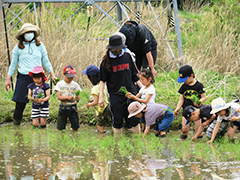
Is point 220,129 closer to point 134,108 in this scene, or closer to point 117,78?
point 134,108

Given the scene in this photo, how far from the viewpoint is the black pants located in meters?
9.13

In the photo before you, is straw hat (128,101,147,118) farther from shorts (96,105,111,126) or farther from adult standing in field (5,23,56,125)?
adult standing in field (5,23,56,125)

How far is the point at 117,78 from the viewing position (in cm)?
783

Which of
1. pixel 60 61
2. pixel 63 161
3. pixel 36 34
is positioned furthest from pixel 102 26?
pixel 63 161

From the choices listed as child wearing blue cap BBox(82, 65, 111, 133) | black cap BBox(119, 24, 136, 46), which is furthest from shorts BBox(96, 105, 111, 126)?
black cap BBox(119, 24, 136, 46)

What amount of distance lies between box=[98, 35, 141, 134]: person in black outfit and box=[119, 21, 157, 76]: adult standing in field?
52 centimetres

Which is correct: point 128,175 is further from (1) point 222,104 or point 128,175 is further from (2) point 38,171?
(1) point 222,104

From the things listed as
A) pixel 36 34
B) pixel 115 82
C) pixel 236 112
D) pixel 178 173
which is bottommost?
pixel 178 173

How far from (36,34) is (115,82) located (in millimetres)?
A: 2157

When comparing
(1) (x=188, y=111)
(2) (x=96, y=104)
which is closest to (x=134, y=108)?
(1) (x=188, y=111)

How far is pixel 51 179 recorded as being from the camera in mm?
4941

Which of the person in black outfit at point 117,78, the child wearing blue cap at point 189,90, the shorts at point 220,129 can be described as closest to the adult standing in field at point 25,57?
the person in black outfit at point 117,78

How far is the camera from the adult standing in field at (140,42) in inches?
324

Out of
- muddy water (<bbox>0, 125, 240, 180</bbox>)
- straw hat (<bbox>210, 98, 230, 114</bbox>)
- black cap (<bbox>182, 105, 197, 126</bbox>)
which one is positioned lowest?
muddy water (<bbox>0, 125, 240, 180</bbox>)
